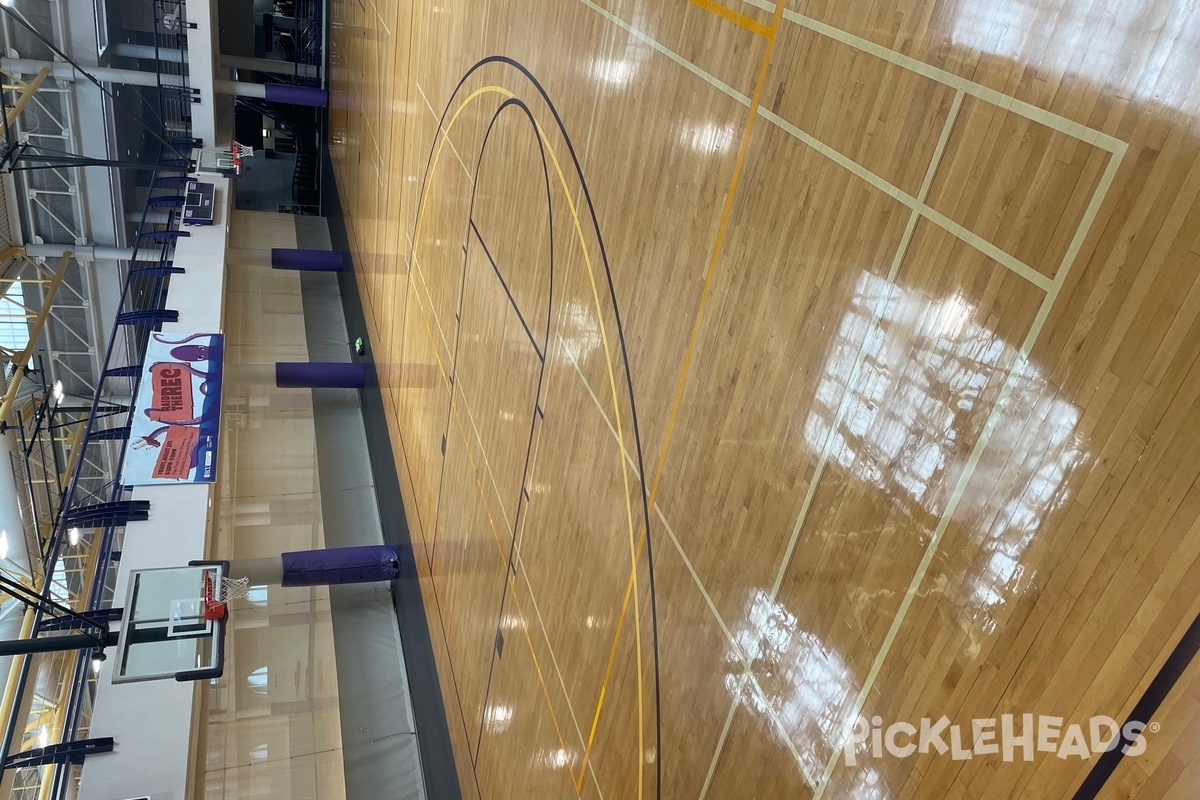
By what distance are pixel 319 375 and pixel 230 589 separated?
5.01m

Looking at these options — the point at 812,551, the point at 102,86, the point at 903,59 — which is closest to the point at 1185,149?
the point at 903,59

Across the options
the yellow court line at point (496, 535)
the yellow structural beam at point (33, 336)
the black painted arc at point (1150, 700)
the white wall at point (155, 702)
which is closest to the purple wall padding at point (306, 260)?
the yellow structural beam at point (33, 336)

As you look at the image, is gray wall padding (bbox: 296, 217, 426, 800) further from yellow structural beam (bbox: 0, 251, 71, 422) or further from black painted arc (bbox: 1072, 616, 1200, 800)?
black painted arc (bbox: 1072, 616, 1200, 800)

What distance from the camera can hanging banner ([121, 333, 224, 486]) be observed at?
27.5ft

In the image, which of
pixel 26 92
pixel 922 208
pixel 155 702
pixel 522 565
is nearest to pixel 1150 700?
pixel 922 208

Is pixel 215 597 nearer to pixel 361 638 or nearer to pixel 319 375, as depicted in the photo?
pixel 361 638

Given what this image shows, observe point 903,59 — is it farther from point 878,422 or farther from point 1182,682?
point 1182,682

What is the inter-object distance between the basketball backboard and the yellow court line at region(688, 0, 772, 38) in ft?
19.4

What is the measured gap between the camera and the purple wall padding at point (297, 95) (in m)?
17.5

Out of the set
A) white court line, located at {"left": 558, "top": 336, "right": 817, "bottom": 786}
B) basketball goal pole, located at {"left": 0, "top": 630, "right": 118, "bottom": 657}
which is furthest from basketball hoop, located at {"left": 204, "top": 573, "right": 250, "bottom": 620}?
white court line, located at {"left": 558, "top": 336, "right": 817, "bottom": 786}

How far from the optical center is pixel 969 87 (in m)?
2.07

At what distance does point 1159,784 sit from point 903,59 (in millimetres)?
1788

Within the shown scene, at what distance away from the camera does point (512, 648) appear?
586 cm

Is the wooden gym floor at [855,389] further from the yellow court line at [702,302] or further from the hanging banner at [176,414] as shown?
the hanging banner at [176,414]
